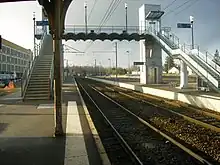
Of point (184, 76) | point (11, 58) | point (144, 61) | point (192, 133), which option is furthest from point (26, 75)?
point (11, 58)

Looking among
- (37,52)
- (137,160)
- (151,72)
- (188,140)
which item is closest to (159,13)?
(151,72)

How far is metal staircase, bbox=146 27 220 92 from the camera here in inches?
980

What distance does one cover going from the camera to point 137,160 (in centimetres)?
728

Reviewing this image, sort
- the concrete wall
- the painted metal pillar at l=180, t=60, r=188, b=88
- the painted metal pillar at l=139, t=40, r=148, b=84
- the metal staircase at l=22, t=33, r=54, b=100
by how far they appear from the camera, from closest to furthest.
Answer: the concrete wall < the metal staircase at l=22, t=33, r=54, b=100 < the painted metal pillar at l=180, t=60, r=188, b=88 < the painted metal pillar at l=139, t=40, r=148, b=84

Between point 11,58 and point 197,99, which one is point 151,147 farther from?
point 11,58

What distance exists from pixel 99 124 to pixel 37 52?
800 inches


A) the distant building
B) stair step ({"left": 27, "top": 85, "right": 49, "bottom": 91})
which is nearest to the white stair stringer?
stair step ({"left": 27, "top": 85, "right": 49, "bottom": 91})

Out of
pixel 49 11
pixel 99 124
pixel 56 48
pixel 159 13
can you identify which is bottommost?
pixel 99 124

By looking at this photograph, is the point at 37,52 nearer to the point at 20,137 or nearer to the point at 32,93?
the point at 32,93

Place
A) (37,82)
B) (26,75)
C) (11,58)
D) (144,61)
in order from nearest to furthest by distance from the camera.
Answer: (37,82) < (26,75) < (144,61) < (11,58)

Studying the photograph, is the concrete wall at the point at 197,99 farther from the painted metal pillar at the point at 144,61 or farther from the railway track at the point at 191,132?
the painted metal pillar at the point at 144,61

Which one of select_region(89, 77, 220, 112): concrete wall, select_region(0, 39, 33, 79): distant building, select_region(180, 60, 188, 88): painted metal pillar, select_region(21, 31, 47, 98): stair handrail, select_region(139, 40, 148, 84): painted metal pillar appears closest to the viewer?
select_region(89, 77, 220, 112): concrete wall

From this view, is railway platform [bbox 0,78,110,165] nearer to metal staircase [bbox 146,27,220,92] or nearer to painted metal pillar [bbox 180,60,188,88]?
metal staircase [bbox 146,27,220,92]

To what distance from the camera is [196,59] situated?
30.3 metres
